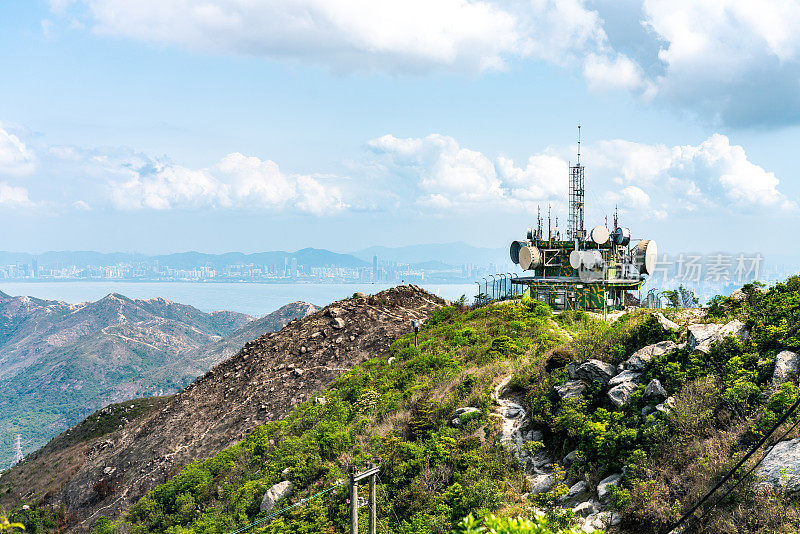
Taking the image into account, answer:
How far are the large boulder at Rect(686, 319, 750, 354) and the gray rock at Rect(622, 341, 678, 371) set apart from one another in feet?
1.76

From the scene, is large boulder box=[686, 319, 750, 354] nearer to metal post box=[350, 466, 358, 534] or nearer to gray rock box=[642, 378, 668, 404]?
gray rock box=[642, 378, 668, 404]

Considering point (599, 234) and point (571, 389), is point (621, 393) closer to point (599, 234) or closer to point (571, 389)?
point (571, 389)

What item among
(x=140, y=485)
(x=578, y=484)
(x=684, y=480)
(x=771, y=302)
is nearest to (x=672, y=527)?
(x=684, y=480)

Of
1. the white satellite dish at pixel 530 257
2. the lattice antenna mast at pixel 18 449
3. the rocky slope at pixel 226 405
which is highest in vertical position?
the white satellite dish at pixel 530 257

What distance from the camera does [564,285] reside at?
30781 mm

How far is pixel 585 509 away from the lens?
12414 millimetres

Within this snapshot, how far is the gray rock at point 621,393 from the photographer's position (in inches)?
569

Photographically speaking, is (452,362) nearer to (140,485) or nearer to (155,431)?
(140,485)

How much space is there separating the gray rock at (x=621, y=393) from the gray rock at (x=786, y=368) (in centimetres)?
325

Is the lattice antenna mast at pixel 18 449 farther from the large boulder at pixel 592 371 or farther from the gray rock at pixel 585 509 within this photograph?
the gray rock at pixel 585 509

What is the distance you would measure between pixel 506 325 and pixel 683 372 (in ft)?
39.5

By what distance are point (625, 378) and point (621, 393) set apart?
627mm

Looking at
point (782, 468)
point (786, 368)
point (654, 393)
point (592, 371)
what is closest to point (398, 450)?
point (592, 371)

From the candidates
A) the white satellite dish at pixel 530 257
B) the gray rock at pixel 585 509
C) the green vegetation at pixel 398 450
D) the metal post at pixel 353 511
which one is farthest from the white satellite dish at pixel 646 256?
the metal post at pixel 353 511
